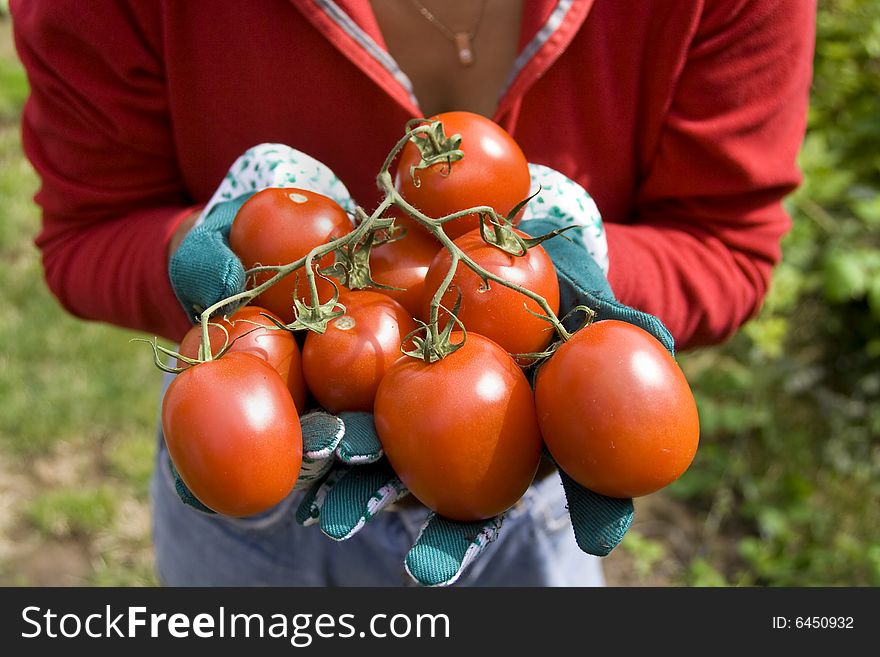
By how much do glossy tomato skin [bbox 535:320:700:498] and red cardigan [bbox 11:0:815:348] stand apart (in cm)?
37

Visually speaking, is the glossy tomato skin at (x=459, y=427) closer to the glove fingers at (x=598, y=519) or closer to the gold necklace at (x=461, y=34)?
the glove fingers at (x=598, y=519)

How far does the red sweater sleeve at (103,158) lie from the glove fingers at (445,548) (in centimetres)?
56

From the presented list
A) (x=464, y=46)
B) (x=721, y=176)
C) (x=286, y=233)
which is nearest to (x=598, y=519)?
(x=286, y=233)

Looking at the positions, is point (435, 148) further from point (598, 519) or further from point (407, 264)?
point (598, 519)

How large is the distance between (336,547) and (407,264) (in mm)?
545

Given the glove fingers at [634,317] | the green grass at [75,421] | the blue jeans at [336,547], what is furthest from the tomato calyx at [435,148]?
the green grass at [75,421]

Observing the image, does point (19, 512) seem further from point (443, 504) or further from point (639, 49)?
point (639, 49)

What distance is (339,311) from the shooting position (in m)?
0.99

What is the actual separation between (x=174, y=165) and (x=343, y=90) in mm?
323

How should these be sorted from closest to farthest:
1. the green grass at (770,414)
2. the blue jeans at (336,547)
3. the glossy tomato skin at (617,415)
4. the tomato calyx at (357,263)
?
the glossy tomato skin at (617,415), the tomato calyx at (357,263), the blue jeans at (336,547), the green grass at (770,414)

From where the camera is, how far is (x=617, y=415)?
0.91 m

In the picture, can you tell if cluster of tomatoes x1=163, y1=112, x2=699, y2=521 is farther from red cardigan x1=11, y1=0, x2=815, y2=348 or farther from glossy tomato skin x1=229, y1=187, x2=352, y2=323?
red cardigan x1=11, y1=0, x2=815, y2=348

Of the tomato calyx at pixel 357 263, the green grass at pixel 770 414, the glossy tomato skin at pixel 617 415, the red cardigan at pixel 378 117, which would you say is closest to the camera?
the glossy tomato skin at pixel 617 415

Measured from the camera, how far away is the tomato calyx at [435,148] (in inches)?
41.7
